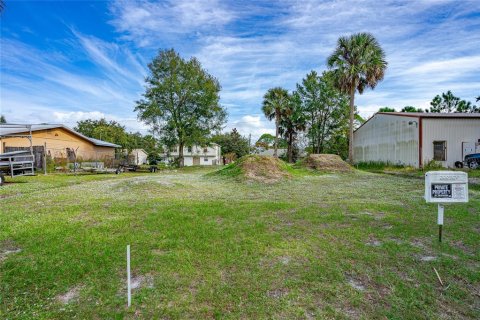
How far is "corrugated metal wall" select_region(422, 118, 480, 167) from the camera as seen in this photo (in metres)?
21.1

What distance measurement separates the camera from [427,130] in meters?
21.0

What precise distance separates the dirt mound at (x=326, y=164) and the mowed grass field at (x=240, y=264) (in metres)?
12.3

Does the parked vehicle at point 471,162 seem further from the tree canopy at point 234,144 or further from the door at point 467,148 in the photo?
the tree canopy at point 234,144

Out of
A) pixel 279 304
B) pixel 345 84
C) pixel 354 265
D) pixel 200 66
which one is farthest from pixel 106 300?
pixel 200 66

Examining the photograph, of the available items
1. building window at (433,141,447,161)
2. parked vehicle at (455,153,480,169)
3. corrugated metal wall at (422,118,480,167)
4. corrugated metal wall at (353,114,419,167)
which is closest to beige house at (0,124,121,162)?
corrugated metal wall at (353,114,419,167)

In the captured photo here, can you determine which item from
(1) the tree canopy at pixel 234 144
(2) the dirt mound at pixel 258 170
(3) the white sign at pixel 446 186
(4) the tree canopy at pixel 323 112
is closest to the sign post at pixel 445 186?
(3) the white sign at pixel 446 186

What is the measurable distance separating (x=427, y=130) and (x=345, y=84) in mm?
8008

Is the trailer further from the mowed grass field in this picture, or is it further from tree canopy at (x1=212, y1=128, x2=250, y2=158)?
tree canopy at (x1=212, y1=128, x2=250, y2=158)

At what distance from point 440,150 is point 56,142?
32619mm

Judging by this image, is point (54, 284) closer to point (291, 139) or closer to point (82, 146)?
point (82, 146)

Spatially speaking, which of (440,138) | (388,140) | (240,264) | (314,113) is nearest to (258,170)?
(240,264)

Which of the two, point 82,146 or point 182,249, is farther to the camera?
point 82,146

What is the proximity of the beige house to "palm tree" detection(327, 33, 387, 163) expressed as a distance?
22.5m

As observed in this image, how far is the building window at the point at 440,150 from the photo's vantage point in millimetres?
21234
